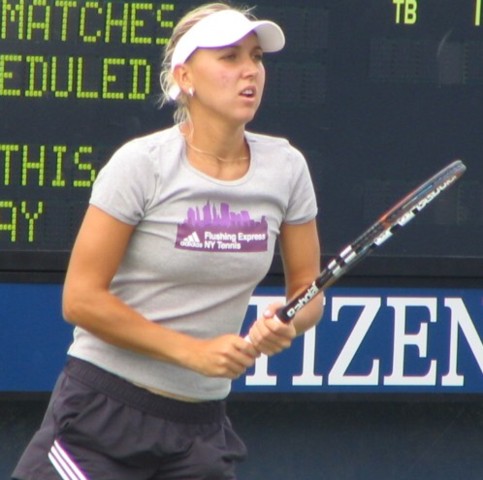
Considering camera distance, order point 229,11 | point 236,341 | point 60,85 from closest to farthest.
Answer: point 236,341, point 229,11, point 60,85

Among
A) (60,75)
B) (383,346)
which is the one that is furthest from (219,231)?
(383,346)

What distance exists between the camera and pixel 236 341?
2.72 metres

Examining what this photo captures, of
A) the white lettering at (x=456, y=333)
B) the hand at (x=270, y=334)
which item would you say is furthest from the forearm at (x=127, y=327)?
the white lettering at (x=456, y=333)

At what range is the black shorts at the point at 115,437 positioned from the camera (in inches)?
112

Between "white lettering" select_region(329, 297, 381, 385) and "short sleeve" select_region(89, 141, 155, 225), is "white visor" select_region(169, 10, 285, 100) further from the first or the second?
"white lettering" select_region(329, 297, 381, 385)

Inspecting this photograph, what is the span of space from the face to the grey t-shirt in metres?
0.11

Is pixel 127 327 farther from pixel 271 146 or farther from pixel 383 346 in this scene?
pixel 383 346

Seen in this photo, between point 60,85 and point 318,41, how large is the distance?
82 cm

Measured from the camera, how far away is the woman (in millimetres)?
2766

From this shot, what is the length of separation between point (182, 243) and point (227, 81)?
1.11 feet

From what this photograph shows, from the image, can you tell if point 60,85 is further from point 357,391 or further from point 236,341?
point 236,341

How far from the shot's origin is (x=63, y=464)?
112 inches

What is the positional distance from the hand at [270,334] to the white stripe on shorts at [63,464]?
17.4 inches

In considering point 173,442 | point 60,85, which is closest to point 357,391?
point 60,85
